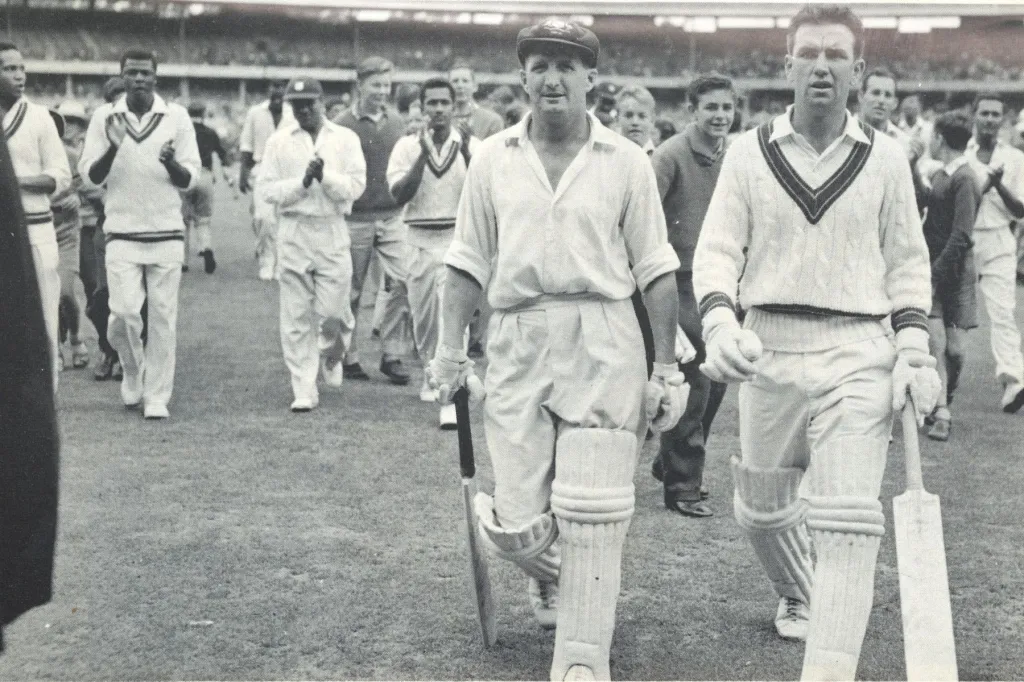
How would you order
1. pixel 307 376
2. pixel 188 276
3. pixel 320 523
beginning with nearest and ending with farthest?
pixel 320 523, pixel 307 376, pixel 188 276

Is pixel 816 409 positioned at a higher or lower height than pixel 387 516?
higher

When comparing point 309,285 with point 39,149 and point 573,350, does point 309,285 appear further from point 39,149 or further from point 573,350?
point 573,350

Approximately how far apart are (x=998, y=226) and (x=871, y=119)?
1797 millimetres

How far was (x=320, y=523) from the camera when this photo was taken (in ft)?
21.8

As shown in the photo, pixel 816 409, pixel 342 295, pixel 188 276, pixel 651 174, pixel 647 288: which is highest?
pixel 651 174

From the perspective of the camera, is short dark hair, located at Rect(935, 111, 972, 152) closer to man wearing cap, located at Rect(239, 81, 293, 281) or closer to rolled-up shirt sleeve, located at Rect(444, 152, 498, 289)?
rolled-up shirt sleeve, located at Rect(444, 152, 498, 289)

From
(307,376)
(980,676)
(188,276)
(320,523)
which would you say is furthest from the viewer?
(188,276)

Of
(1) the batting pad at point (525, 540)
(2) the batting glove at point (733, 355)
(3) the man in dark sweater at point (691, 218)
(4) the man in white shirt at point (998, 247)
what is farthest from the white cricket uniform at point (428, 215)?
(2) the batting glove at point (733, 355)

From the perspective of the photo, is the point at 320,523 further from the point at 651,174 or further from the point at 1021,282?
the point at 1021,282

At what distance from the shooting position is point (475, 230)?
15.8 ft

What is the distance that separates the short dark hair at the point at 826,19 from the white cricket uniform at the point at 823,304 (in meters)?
0.28

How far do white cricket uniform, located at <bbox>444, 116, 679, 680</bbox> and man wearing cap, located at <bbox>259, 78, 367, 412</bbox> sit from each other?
197 inches

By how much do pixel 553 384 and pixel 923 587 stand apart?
54.4 inches

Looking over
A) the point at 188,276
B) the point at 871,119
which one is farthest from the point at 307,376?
the point at 188,276
